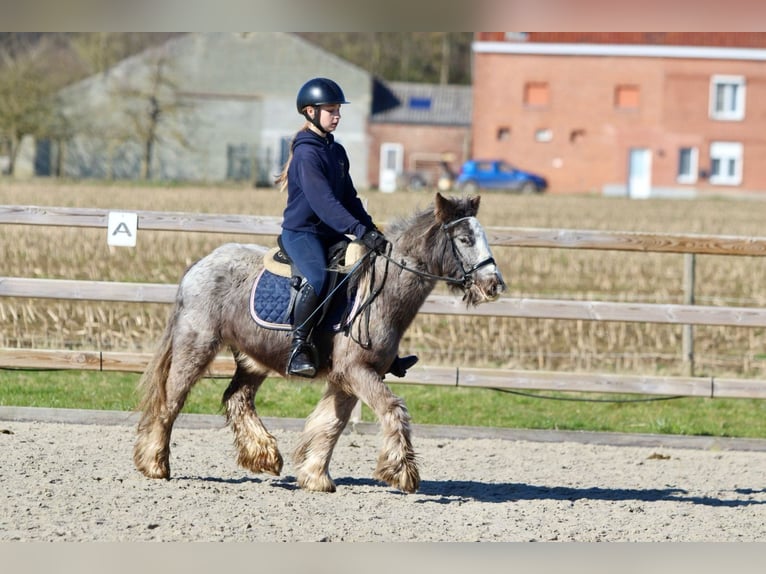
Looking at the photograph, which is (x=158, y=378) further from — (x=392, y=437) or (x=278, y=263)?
(x=392, y=437)

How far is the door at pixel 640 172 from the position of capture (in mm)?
60969

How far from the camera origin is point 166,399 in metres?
7.53

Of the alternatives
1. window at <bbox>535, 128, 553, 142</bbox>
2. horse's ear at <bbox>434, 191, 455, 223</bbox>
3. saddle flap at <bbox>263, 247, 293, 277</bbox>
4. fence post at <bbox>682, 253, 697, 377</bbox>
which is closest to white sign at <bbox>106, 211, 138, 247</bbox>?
saddle flap at <bbox>263, 247, 293, 277</bbox>

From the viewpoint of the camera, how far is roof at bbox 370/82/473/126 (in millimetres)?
66000

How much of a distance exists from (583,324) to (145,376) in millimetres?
7362

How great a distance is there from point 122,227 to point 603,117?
55.0 m

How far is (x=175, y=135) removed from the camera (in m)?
60.7

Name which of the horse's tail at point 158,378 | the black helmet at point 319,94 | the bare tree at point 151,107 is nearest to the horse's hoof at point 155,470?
the horse's tail at point 158,378

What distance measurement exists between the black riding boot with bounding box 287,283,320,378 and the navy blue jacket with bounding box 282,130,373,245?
403 mm

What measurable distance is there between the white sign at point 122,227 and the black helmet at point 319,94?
2977mm

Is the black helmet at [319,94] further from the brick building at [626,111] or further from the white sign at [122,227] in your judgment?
the brick building at [626,111]

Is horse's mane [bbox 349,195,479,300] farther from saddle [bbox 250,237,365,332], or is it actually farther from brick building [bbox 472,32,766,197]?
brick building [bbox 472,32,766,197]

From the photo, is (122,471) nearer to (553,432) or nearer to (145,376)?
(145,376)

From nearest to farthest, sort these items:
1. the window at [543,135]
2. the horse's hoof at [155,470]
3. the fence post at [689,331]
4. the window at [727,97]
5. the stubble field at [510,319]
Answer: the horse's hoof at [155,470] → the fence post at [689,331] → the stubble field at [510,319] → the window at [727,97] → the window at [543,135]
